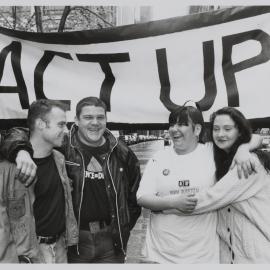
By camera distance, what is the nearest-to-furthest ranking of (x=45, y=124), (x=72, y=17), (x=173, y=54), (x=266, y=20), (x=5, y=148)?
(x=5, y=148) < (x=45, y=124) < (x=266, y=20) < (x=173, y=54) < (x=72, y=17)

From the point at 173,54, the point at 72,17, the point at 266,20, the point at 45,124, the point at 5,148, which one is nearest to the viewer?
the point at 5,148

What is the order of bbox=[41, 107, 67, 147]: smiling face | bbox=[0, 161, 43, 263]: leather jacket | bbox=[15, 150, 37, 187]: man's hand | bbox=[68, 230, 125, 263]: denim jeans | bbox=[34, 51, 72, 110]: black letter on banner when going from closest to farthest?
bbox=[15, 150, 37, 187]: man's hand
bbox=[0, 161, 43, 263]: leather jacket
bbox=[41, 107, 67, 147]: smiling face
bbox=[68, 230, 125, 263]: denim jeans
bbox=[34, 51, 72, 110]: black letter on banner

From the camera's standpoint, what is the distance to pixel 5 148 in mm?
2529

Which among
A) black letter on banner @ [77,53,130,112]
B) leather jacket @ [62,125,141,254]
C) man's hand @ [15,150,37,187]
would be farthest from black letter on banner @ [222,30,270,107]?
man's hand @ [15,150,37,187]

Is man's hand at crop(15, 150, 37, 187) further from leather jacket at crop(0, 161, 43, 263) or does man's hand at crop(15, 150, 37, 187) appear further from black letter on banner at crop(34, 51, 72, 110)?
black letter on banner at crop(34, 51, 72, 110)

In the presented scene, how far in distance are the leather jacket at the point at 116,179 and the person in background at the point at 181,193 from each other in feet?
0.97

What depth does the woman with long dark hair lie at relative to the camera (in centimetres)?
244

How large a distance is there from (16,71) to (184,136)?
1.52 m

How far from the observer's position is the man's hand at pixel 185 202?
2430mm

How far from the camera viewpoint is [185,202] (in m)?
2.43

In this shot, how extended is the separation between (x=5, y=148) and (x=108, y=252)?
1.08 metres

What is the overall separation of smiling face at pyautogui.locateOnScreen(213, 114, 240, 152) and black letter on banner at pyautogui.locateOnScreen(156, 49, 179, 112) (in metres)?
0.63

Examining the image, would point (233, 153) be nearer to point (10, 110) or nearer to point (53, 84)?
point (53, 84)

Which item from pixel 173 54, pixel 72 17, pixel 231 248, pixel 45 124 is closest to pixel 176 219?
pixel 231 248
